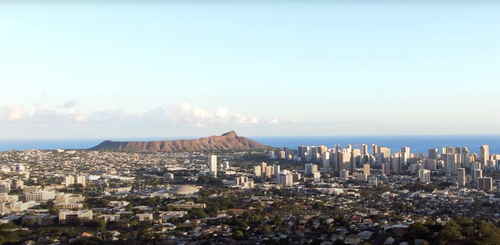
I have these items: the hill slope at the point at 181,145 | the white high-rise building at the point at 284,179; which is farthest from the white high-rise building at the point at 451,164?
the hill slope at the point at 181,145

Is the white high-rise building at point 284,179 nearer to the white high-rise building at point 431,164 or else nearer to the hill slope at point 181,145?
the white high-rise building at point 431,164

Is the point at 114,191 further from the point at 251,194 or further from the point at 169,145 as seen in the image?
the point at 169,145

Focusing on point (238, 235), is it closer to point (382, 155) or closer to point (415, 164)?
point (415, 164)

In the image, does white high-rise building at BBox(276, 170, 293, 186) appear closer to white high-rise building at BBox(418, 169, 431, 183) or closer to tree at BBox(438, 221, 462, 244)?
white high-rise building at BBox(418, 169, 431, 183)

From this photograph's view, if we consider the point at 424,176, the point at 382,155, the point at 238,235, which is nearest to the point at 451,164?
the point at 424,176

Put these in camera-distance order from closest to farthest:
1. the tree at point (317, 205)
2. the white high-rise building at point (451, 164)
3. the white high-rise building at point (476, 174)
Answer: the tree at point (317, 205) < the white high-rise building at point (476, 174) < the white high-rise building at point (451, 164)

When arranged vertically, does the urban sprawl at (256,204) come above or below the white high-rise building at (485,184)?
below
